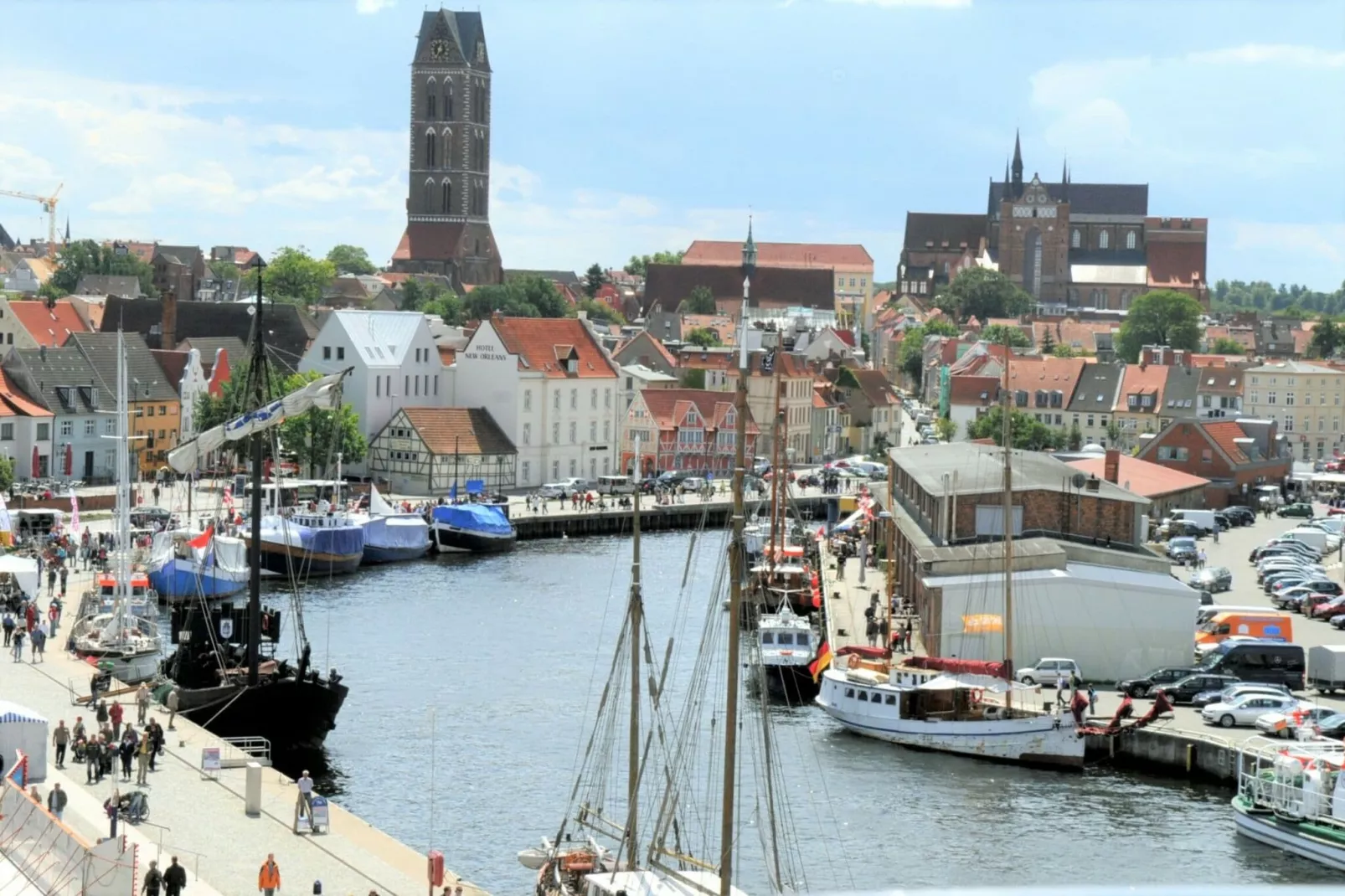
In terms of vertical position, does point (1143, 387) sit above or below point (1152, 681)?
above

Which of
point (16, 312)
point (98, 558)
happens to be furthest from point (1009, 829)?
point (16, 312)

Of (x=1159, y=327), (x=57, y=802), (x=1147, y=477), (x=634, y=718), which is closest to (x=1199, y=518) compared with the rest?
(x=1147, y=477)

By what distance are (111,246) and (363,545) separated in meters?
81.2

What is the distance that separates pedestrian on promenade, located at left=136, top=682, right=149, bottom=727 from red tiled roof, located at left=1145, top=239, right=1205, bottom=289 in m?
126

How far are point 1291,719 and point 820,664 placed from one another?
734 centimetres

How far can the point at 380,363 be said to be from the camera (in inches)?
2527

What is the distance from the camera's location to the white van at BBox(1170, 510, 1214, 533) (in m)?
56.6

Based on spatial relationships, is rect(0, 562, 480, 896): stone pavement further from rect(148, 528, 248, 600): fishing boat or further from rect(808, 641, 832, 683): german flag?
rect(148, 528, 248, 600): fishing boat

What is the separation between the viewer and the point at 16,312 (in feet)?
234

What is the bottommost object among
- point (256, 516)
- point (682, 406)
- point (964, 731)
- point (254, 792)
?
point (964, 731)

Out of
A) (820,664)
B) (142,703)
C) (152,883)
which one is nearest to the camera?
(152,883)

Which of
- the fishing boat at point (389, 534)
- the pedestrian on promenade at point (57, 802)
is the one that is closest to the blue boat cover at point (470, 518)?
the fishing boat at point (389, 534)

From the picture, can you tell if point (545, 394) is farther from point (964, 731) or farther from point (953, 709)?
point (964, 731)

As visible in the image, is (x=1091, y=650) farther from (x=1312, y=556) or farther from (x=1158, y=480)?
(x=1158, y=480)
